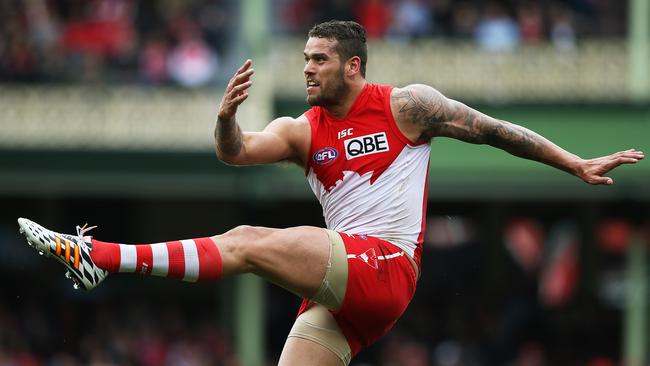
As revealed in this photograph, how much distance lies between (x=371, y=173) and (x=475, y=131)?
0.76 metres

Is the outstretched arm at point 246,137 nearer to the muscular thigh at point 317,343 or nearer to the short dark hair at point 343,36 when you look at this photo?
the short dark hair at point 343,36

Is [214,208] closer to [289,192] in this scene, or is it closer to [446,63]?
[289,192]

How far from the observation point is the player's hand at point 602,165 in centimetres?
948

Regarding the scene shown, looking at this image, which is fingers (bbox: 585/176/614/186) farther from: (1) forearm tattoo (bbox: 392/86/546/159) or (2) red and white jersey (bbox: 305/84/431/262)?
(2) red and white jersey (bbox: 305/84/431/262)

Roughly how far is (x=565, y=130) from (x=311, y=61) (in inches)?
449

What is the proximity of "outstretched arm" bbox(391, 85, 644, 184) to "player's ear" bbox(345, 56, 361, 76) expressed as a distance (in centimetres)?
29

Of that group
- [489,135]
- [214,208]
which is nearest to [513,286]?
[214,208]

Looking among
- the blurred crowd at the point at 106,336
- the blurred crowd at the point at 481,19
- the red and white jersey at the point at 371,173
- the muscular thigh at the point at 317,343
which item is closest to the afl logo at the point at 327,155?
the red and white jersey at the point at 371,173

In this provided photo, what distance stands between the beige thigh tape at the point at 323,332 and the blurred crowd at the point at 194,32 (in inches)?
455

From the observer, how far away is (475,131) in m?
9.66

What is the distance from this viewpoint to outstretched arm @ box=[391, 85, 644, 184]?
31.3 ft

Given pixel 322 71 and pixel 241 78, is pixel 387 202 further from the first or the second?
pixel 241 78

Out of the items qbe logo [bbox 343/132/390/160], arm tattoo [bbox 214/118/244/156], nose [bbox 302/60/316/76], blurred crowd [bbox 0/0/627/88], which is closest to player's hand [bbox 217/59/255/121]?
arm tattoo [bbox 214/118/244/156]

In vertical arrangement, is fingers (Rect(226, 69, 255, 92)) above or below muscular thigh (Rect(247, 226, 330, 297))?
above
